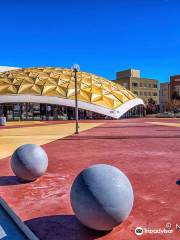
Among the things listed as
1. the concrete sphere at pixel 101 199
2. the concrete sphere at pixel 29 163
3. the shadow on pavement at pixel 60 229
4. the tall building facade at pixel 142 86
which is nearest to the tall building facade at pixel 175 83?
the tall building facade at pixel 142 86

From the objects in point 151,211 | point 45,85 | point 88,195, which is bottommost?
point 151,211

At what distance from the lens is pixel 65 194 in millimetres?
7957

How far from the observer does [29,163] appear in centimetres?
897

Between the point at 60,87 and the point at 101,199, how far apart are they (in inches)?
1907

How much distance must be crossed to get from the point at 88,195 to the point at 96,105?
46.2m

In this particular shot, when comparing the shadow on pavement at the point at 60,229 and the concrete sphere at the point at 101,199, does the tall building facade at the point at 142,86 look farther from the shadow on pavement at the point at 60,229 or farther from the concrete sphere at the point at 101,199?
the concrete sphere at the point at 101,199

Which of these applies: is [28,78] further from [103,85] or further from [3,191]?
[3,191]

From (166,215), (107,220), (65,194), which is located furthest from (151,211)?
(65,194)

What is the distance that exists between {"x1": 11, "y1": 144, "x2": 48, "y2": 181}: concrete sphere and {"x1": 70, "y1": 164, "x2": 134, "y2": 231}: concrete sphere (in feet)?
11.9

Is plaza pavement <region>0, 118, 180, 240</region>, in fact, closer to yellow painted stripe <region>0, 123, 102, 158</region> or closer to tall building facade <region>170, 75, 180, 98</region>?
yellow painted stripe <region>0, 123, 102, 158</region>

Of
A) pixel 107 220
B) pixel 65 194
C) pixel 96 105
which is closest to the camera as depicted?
pixel 107 220

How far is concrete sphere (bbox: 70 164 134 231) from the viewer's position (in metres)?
5.23

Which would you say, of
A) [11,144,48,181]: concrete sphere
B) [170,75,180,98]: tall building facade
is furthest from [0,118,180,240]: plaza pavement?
[170,75,180,98]: tall building facade

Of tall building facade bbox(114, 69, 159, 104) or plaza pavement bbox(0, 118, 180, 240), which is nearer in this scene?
plaza pavement bbox(0, 118, 180, 240)
